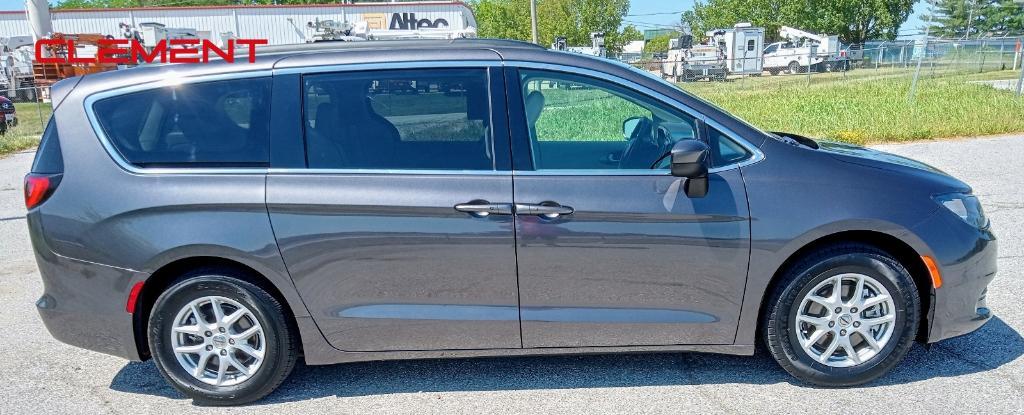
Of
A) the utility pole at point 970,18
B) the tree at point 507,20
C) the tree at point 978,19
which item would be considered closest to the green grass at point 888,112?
the tree at point 507,20

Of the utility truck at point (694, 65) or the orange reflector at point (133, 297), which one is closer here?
the orange reflector at point (133, 297)

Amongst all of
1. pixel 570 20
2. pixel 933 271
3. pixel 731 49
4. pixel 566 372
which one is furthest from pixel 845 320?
pixel 570 20

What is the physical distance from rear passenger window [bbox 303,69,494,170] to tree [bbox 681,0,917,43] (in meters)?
55.5

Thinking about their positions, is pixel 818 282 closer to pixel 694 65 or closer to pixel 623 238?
pixel 623 238

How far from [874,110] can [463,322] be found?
45.8ft

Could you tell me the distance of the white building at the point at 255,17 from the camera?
4262 centimetres

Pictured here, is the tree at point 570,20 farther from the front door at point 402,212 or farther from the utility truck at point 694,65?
the front door at point 402,212

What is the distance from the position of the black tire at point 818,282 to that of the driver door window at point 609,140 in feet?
2.76

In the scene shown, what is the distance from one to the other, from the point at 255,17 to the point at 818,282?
44.7m

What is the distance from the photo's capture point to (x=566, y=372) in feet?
12.1

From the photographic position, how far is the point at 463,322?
331cm

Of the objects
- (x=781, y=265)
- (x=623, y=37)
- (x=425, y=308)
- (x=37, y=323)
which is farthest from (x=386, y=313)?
(x=623, y=37)

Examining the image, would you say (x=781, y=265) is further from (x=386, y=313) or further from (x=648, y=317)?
(x=386, y=313)

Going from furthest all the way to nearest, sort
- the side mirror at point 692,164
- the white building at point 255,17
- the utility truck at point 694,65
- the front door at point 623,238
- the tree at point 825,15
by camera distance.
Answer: the tree at point 825,15, the white building at point 255,17, the utility truck at point 694,65, the front door at point 623,238, the side mirror at point 692,164
